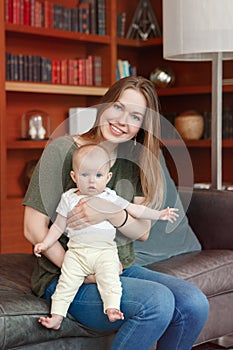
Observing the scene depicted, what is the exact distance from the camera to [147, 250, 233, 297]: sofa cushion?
270cm

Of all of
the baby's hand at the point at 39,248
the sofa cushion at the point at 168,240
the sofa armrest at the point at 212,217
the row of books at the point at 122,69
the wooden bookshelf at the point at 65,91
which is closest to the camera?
the baby's hand at the point at 39,248

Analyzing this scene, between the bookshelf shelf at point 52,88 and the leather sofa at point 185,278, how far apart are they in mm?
1782

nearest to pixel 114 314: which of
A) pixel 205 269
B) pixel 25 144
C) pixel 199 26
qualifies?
pixel 205 269

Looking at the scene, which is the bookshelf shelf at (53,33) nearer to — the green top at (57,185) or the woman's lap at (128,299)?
the green top at (57,185)

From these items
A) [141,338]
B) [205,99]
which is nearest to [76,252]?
[141,338]

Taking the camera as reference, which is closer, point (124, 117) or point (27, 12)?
point (124, 117)

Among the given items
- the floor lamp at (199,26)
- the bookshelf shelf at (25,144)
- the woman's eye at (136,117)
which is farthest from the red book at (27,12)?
the woman's eye at (136,117)

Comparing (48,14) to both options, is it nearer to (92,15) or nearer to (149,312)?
(92,15)

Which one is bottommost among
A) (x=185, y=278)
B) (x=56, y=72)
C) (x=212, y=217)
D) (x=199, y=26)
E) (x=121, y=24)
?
(x=185, y=278)

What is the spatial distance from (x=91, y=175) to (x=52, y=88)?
8.99 ft

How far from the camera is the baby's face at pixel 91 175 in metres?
2.10

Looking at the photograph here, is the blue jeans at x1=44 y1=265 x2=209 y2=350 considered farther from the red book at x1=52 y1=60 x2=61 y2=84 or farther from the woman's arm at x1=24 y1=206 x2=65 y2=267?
the red book at x1=52 y1=60 x2=61 y2=84

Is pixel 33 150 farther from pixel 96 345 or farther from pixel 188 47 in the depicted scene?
pixel 96 345

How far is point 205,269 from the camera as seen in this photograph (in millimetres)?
2764
